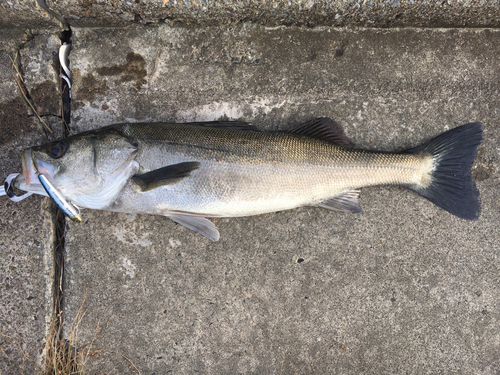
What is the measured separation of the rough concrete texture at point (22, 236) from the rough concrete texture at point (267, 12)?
1.27ft

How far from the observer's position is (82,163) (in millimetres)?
2537

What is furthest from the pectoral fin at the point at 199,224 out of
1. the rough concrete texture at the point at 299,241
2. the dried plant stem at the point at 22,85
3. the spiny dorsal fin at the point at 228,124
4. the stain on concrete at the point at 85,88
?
the dried plant stem at the point at 22,85

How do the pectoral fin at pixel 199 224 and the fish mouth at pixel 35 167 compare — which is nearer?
the fish mouth at pixel 35 167

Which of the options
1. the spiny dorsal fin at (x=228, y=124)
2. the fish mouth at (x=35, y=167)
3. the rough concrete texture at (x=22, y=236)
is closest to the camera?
the fish mouth at (x=35, y=167)

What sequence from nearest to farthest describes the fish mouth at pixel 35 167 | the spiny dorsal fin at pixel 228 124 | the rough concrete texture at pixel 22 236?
the fish mouth at pixel 35 167 < the spiny dorsal fin at pixel 228 124 < the rough concrete texture at pixel 22 236

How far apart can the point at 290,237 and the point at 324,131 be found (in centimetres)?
109

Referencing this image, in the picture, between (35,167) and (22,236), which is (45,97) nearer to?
(35,167)

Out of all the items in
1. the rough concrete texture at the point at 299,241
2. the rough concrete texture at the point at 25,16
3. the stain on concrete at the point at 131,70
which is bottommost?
the rough concrete texture at the point at 299,241

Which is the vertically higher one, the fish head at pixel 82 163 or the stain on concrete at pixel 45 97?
the stain on concrete at pixel 45 97

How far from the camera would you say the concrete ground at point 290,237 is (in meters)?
3.06

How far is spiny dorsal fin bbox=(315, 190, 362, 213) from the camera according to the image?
2846mm

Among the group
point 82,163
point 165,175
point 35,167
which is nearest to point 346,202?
point 165,175

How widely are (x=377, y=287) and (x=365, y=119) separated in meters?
1.69

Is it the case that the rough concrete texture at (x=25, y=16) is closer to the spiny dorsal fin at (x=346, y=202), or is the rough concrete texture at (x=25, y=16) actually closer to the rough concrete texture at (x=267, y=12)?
the rough concrete texture at (x=267, y=12)
